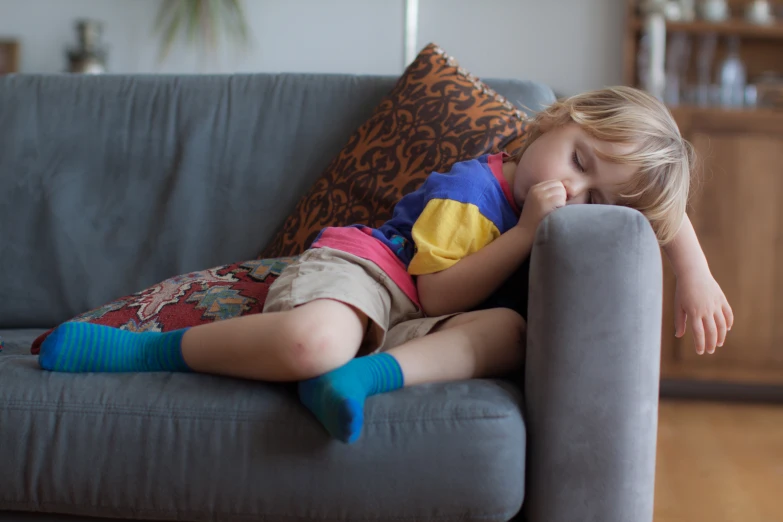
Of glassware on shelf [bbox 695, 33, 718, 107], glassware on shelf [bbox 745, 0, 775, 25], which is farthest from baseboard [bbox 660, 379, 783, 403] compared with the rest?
glassware on shelf [bbox 745, 0, 775, 25]

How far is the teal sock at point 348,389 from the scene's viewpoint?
36.1 inches

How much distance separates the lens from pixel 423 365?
107 centimetres

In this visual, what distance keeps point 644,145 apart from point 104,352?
0.84 metres

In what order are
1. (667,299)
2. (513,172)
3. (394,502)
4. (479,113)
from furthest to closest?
(667,299) < (479,113) < (513,172) < (394,502)

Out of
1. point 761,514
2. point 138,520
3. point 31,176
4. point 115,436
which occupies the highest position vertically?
point 31,176

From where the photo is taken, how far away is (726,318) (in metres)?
1.22

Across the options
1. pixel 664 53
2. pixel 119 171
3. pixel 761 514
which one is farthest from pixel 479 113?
pixel 664 53

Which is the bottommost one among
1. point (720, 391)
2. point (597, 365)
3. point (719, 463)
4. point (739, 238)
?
point (720, 391)

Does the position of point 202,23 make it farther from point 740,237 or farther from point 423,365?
point 423,365

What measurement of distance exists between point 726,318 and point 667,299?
5.38 ft

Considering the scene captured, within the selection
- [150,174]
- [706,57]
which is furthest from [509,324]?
[706,57]

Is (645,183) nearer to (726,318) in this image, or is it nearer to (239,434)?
(726,318)

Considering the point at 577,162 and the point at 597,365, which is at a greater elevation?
the point at 577,162

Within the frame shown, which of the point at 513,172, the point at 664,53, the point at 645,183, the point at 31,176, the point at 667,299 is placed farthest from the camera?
the point at 664,53
